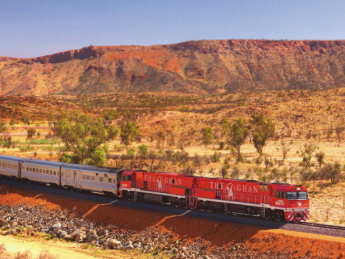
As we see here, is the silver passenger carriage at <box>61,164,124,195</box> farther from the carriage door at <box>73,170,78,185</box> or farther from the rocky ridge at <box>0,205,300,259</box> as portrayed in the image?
the rocky ridge at <box>0,205,300,259</box>

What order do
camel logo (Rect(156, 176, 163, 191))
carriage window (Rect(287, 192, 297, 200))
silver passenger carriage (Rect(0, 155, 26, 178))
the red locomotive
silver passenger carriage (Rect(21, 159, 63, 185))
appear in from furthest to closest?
silver passenger carriage (Rect(0, 155, 26, 178)) < silver passenger carriage (Rect(21, 159, 63, 185)) < camel logo (Rect(156, 176, 163, 191)) < the red locomotive < carriage window (Rect(287, 192, 297, 200))

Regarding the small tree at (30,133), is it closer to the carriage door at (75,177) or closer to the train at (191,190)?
the train at (191,190)

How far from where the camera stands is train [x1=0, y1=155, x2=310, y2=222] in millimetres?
23031

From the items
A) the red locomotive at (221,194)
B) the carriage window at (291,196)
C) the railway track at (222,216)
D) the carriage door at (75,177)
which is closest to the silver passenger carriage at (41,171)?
the railway track at (222,216)

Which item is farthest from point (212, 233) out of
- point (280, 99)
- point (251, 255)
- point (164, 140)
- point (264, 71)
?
point (264, 71)

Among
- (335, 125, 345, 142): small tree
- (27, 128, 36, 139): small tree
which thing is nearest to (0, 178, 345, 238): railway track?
(335, 125, 345, 142): small tree

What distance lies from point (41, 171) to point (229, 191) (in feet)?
69.7

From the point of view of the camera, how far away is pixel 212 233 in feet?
77.8

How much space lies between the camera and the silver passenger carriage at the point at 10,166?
40.3 meters

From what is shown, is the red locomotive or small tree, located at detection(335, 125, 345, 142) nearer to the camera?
the red locomotive

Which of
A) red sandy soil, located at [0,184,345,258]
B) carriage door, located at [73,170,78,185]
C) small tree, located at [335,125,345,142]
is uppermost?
small tree, located at [335,125,345,142]

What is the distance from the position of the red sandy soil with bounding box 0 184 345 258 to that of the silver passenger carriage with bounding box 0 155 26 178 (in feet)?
23.8

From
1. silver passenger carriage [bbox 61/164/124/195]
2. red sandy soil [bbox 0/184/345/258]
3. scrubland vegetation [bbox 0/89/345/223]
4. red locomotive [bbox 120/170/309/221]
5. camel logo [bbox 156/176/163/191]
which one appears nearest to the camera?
red sandy soil [bbox 0/184/345/258]

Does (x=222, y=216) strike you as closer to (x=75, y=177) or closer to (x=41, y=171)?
(x=75, y=177)
